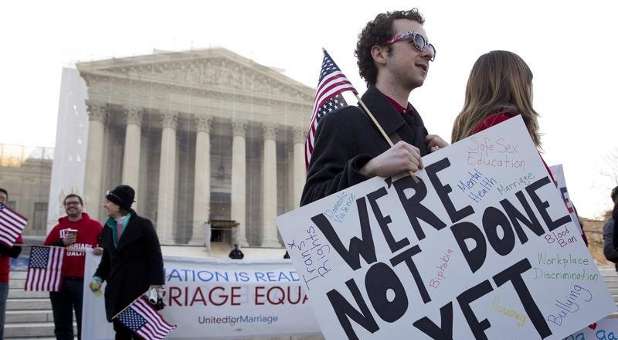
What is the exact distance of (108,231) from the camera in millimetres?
5434

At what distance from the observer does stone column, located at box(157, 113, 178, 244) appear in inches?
1391

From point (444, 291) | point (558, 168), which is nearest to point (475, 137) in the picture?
point (444, 291)

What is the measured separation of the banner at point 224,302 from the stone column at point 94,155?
101ft

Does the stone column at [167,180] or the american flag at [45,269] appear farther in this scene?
the stone column at [167,180]

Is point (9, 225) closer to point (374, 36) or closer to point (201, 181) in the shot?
point (374, 36)

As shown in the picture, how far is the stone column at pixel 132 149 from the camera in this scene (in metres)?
36.4

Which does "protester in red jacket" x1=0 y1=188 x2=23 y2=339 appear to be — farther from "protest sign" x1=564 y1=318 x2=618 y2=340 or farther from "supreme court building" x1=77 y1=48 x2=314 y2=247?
"supreme court building" x1=77 y1=48 x2=314 y2=247

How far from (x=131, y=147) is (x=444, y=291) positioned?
124ft

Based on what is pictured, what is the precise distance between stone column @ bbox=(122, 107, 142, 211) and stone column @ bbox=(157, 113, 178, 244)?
69.3 inches

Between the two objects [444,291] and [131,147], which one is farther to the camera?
[131,147]

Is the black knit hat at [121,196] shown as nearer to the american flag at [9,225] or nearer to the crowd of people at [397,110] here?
the american flag at [9,225]

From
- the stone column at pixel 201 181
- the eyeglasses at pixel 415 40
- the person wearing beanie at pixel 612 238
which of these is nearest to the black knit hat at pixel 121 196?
the eyeglasses at pixel 415 40

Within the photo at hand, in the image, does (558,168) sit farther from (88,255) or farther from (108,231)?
(88,255)

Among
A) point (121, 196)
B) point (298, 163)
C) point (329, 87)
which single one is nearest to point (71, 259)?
point (121, 196)
